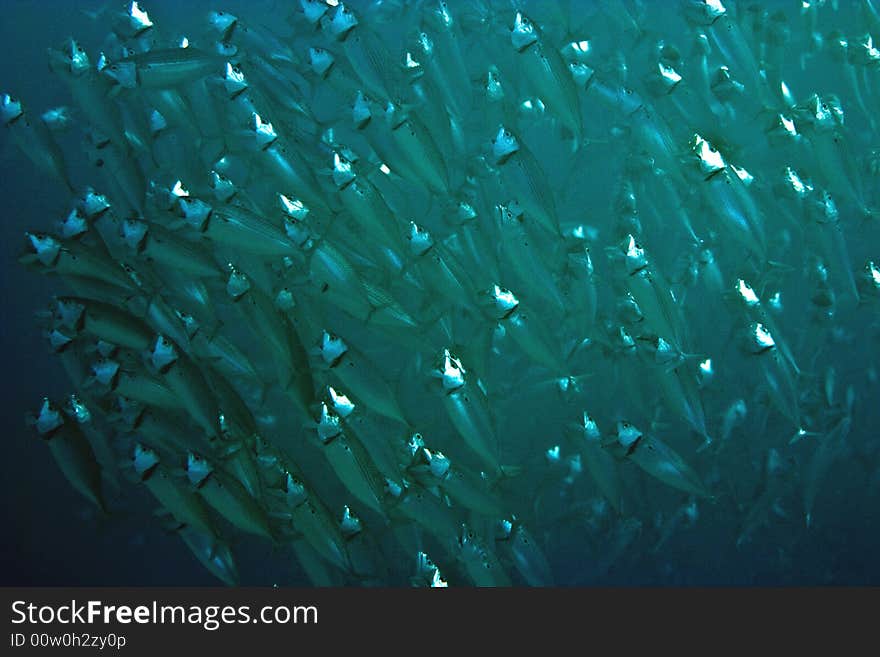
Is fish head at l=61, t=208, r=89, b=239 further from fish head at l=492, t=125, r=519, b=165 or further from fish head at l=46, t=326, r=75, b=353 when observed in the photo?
fish head at l=492, t=125, r=519, b=165

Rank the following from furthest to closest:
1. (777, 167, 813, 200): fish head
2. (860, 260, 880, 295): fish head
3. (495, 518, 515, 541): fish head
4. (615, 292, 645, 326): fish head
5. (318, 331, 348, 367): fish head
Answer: (860, 260, 880, 295): fish head, (777, 167, 813, 200): fish head, (615, 292, 645, 326): fish head, (495, 518, 515, 541): fish head, (318, 331, 348, 367): fish head

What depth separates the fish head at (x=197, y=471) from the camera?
286 cm

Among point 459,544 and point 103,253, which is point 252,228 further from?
point 459,544

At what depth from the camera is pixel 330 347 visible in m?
2.86

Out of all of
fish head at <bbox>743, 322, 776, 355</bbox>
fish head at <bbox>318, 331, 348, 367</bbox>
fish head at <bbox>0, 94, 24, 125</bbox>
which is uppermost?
fish head at <bbox>0, 94, 24, 125</bbox>

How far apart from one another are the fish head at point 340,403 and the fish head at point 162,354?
2.02 feet

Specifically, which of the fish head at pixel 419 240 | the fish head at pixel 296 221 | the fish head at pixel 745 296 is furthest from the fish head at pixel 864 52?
the fish head at pixel 296 221

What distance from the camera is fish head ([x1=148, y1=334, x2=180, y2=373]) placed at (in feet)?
9.23

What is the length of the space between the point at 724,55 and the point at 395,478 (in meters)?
2.63

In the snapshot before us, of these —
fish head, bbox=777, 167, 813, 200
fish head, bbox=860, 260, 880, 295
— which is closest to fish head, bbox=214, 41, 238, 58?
fish head, bbox=777, 167, 813, 200

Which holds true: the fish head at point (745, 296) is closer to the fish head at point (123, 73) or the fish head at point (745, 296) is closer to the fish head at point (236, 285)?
the fish head at point (236, 285)

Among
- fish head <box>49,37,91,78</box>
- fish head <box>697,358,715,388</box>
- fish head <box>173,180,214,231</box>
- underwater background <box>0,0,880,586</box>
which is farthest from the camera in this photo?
underwater background <box>0,0,880,586</box>

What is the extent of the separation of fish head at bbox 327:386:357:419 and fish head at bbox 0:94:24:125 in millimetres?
1816

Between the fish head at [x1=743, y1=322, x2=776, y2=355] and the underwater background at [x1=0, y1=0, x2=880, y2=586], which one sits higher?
the underwater background at [x1=0, y1=0, x2=880, y2=586]
